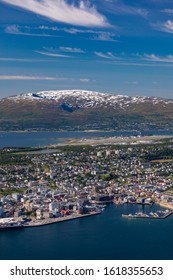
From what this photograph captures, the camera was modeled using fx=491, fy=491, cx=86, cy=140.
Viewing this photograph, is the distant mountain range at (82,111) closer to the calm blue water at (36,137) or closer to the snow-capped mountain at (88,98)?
the snow-capped mountain at (88,98)

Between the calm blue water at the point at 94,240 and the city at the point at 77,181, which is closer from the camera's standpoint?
the calm blue water at the point at 94,240

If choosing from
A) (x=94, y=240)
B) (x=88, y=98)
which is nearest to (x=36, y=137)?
(x=88, y=98)

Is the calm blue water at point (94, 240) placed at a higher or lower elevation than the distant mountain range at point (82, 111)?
lower

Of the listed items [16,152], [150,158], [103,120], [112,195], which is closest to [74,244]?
[112,195]

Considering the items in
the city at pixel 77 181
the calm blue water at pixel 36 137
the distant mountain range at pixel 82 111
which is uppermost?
the distant mountain range at pixel 82 111

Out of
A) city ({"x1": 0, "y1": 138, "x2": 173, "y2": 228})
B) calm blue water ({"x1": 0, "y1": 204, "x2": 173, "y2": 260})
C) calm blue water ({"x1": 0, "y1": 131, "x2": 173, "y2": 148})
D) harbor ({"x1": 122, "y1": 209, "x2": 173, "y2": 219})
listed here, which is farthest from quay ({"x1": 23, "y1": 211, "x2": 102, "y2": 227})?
calm blue water ({"x1": 0, "y1": 131, "x2": 173, "y2": 148})

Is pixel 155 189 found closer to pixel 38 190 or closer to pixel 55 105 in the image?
pixel 38 190

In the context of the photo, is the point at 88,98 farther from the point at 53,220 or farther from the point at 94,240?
the point at 94,240

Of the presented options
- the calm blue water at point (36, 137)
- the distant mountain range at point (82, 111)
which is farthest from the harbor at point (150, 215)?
the distant mountain range at point (82, 111)
